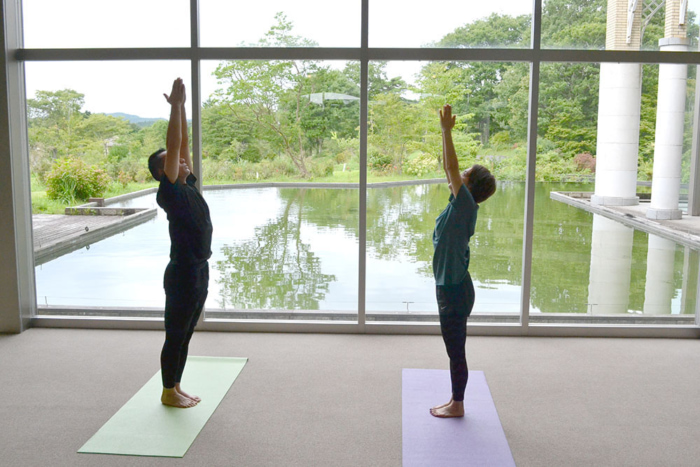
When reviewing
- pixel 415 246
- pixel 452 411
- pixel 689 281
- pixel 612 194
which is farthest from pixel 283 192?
pixel 689 281

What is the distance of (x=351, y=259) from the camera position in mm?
4758

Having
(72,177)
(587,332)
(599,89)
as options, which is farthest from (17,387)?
(599,89)

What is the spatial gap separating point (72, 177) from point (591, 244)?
4140 millimetres

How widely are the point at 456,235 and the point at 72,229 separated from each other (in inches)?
130

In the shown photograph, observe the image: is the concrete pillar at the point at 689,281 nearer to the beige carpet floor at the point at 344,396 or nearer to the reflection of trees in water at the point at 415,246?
the reflection of trees in water at the point at 415,246

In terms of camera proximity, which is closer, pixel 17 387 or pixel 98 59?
pixel 17 387

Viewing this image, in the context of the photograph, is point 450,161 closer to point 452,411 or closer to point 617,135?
point 452,411

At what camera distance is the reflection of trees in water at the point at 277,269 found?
15.8 ft

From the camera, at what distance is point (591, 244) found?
4.75 meters

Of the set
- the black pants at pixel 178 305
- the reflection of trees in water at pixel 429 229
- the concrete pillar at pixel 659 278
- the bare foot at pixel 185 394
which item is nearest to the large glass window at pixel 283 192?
the reflection of trees in water at pixel 429 229

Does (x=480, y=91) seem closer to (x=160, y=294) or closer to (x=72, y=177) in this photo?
(x=160, y=294)

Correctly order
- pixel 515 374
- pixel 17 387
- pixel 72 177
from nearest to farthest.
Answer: pixel 17 387 < pixel 515 374 < pixel 72 177

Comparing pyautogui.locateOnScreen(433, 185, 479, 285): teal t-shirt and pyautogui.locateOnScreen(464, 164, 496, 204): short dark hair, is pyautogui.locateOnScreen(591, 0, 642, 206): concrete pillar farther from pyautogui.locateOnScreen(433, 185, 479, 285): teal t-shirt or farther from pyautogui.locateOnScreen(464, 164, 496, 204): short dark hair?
pyautogui.locateOnScreen(433, 185, 479, 285): teal t-shirt

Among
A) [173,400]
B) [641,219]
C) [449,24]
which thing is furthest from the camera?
[641,219]
